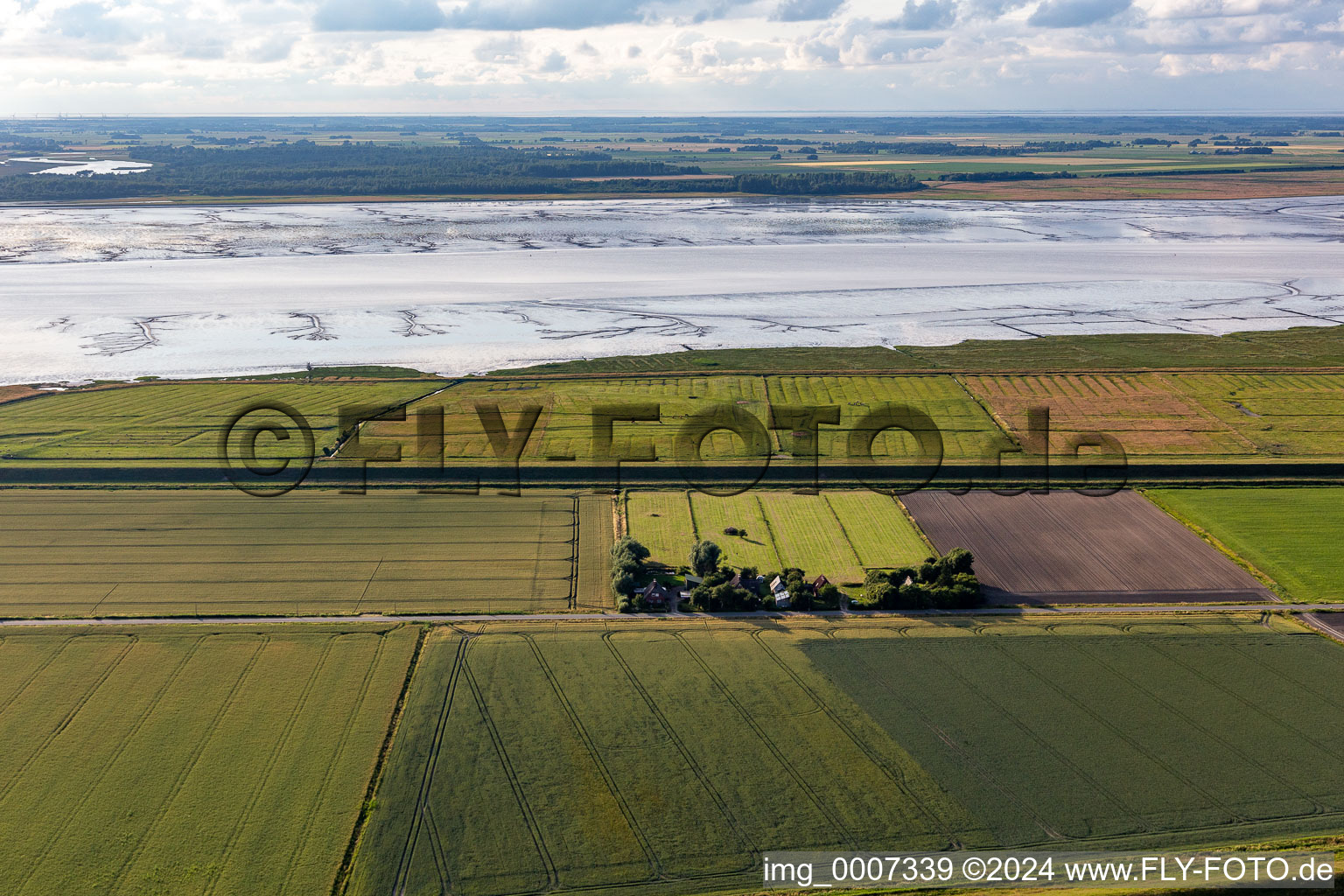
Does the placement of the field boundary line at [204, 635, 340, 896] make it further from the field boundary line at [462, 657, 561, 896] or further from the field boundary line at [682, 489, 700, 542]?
the field boundary line at [682, 489, 700, 542]

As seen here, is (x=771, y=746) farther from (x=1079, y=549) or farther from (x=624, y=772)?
(x=1079, y=549)

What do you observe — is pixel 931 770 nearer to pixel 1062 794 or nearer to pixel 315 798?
pixel 1062 794

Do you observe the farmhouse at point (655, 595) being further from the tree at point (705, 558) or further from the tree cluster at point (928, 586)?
the tree cluster at point (928, 586)

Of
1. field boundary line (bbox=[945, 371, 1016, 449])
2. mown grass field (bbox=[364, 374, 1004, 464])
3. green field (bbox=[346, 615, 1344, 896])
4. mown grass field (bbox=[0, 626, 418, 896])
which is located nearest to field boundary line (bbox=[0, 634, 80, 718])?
mown grass field (bbox=[0, 626, 418, 896])

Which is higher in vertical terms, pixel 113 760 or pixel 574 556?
pixel 574 556

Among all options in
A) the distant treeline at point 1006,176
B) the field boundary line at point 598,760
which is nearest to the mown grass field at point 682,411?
the field boundary line at point 598,760

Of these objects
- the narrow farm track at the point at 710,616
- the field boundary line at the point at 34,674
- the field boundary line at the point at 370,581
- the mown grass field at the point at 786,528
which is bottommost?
the field boundary line at the point at 34,674

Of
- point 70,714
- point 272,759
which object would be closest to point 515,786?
point 272,759

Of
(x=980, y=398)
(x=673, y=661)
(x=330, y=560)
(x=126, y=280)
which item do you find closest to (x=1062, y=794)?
(x=673, y=661)
